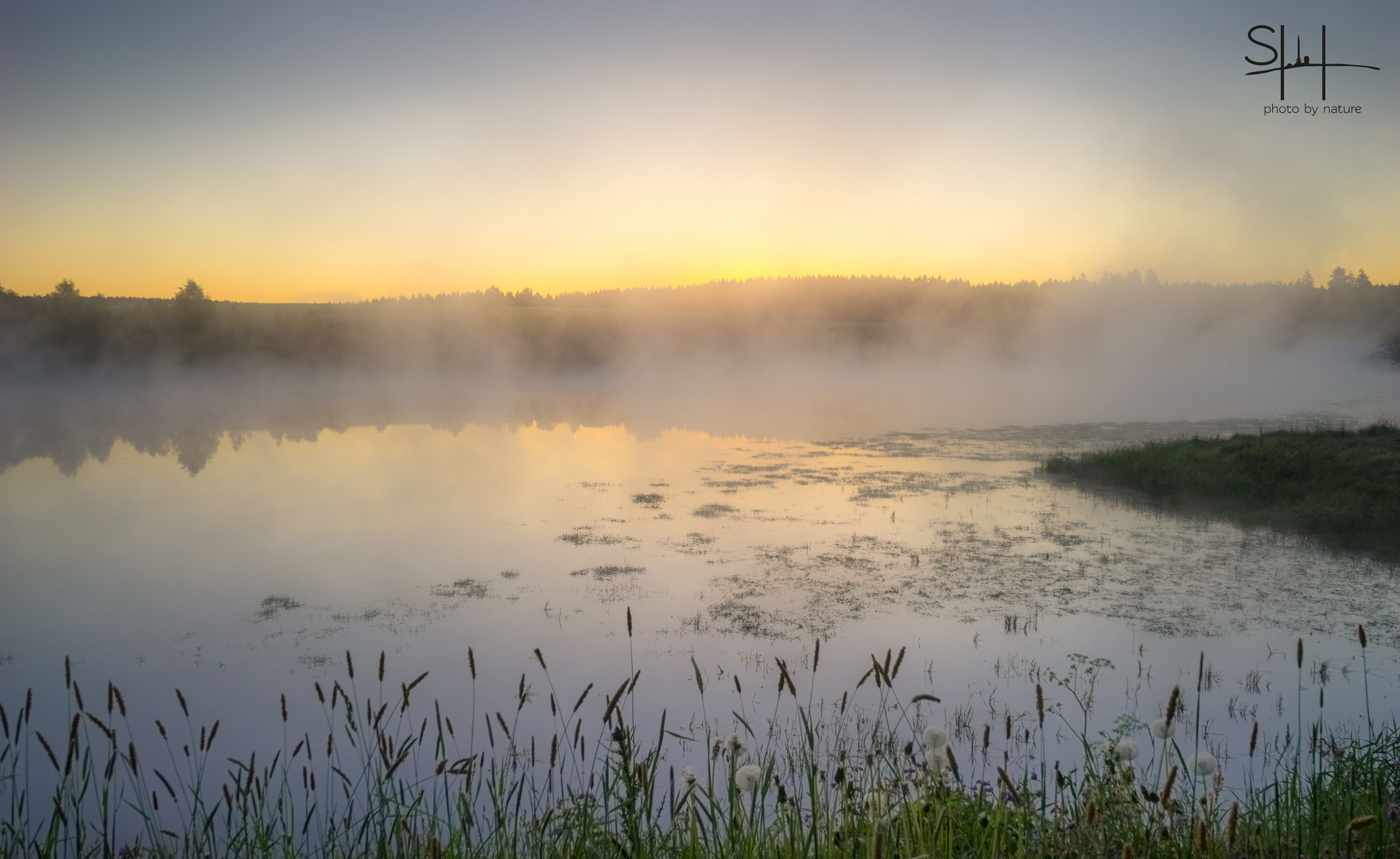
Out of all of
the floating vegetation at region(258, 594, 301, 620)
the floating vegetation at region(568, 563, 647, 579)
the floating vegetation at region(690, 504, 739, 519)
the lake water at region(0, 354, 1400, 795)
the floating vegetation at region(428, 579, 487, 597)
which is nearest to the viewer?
the lake water at region(0, 354, 1400, 795)

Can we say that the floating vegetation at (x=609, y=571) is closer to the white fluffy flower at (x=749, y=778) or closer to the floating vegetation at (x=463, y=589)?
the floating vegetation at (x=463, y=589)

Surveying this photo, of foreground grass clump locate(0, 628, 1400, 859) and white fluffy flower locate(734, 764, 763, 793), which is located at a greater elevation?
white fluffy flower locate(734, 764, 763, 793)

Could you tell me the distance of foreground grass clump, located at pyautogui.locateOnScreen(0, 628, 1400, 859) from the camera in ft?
6.89

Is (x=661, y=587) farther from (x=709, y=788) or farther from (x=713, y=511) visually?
(x=709, y=788)

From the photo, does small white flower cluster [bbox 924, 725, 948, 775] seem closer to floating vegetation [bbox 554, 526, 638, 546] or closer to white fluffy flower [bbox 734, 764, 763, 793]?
white fluffy flower [bbox 734, 764, 763, 793]

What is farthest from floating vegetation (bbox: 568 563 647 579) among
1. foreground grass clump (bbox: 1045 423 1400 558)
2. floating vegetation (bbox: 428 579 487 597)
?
foreground grass clump (bbox: 1045 423 1400 558)

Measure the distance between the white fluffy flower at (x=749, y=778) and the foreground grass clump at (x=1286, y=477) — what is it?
10829 millimetres

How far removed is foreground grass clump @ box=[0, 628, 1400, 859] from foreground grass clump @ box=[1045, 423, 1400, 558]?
729 centimetres

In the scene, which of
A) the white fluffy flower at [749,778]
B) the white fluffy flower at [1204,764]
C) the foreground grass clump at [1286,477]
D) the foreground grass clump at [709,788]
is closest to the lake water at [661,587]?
the foreground grass clump at [709,788]

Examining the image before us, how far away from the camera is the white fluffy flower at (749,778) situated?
2033 millimetres

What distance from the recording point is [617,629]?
7164 mm

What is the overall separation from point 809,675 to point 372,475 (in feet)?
42.9

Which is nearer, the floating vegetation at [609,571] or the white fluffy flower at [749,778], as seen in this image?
the white fluffy flower at [749,778]

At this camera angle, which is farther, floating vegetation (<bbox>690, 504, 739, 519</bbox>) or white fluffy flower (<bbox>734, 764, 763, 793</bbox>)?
floating vegetation (<bbox>690, 504, 739, 519</bbox>)
